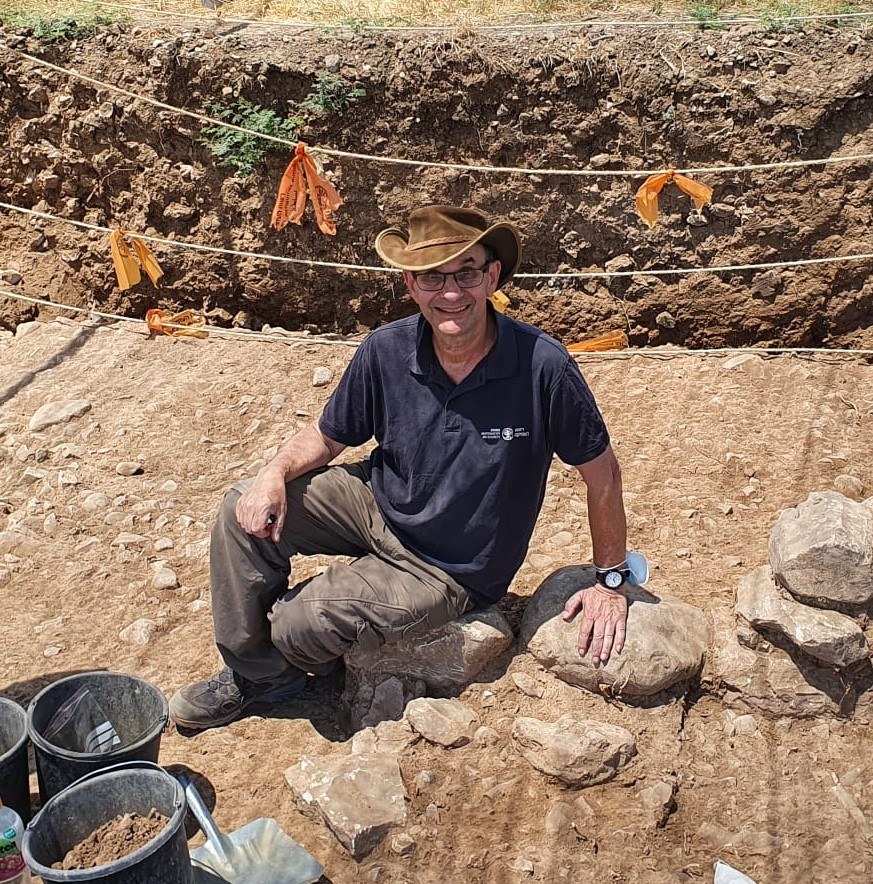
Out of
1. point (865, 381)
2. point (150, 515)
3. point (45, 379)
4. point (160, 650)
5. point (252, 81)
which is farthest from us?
point (252, 81)

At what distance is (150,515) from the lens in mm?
4484

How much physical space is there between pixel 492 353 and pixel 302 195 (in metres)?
2.91

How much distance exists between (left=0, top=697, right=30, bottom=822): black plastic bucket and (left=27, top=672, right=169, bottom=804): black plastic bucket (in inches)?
1.4

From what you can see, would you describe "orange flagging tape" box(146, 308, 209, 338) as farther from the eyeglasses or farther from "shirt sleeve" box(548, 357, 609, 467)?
"shirt sleeve" box(548, 357, 609, 467)

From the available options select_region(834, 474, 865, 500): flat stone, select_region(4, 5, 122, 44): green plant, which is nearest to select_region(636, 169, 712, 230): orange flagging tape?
select_region(834, 474, 865, 500): flat stone

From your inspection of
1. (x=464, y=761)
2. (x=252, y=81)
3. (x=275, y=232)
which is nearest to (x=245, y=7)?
(x=252, y=81)

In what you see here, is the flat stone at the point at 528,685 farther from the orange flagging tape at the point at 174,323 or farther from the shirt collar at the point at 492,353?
the orange flagging tape at the point at 174,323

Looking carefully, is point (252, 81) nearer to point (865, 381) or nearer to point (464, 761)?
point (865, 381)

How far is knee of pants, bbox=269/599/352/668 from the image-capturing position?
3.07 metres

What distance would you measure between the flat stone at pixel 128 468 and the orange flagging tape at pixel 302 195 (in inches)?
63.9

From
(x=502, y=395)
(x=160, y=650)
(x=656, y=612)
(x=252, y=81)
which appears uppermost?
(x=252, y=81)

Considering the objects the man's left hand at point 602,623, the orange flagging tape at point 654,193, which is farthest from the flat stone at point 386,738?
the orange flagging tape at point 654,193

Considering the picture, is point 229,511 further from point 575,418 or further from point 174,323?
point 174,323

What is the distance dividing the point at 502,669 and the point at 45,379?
3464 millimetres
